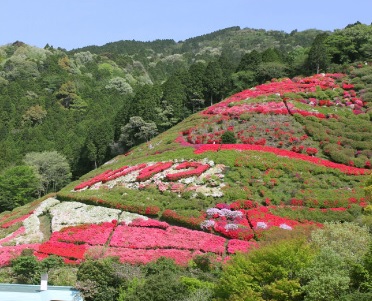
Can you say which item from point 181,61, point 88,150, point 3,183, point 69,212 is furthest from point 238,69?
point 181,61

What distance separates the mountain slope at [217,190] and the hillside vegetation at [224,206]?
121 millimetres

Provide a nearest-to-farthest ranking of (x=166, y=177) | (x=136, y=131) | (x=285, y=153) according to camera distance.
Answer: (x=166, y=177), (x=285, y=153), (x=136, y=131)

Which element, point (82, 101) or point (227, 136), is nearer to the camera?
point (227, 136)

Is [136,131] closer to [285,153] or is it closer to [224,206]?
[285,153]

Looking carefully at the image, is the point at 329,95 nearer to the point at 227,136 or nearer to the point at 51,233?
the point at 227,136

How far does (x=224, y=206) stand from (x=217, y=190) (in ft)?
8.68

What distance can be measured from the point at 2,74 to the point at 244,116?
81.7 m

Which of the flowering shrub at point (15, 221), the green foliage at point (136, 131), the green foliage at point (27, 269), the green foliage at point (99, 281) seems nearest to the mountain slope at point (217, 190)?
the flowering shrub at point (15, 221)

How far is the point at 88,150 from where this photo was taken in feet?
218

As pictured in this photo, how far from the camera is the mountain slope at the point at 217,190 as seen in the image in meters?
31.0

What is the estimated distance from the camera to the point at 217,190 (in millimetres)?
37156

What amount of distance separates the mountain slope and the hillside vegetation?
121 mm

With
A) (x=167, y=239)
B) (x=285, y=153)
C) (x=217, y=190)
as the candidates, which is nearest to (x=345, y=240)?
(x=167, y=239)

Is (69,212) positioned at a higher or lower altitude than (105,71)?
lower
